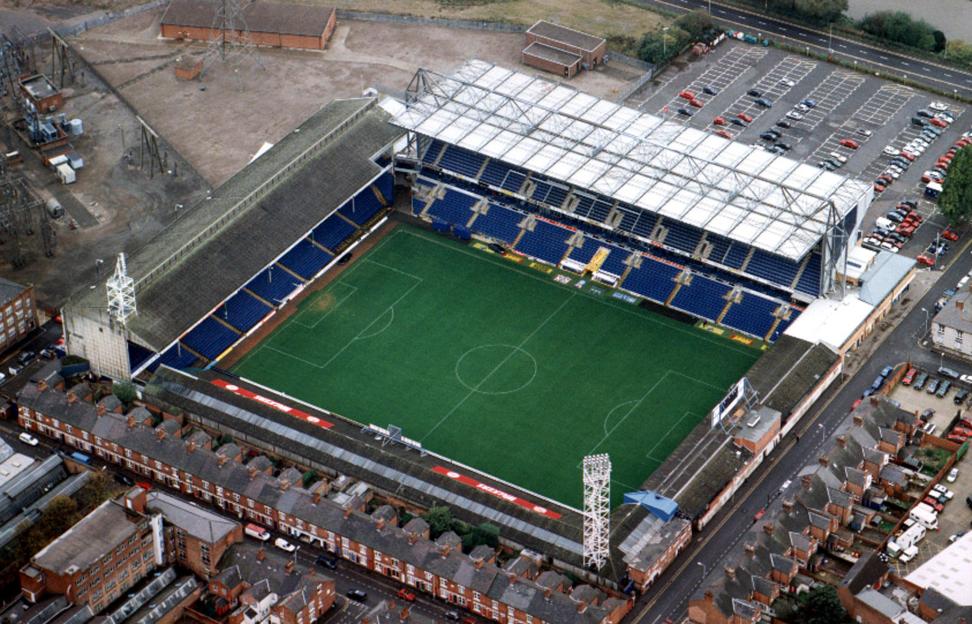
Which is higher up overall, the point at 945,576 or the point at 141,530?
the point at 141,530

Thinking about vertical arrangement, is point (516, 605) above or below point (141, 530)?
below

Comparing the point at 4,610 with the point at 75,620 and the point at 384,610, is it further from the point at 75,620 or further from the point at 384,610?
the point at 384,610

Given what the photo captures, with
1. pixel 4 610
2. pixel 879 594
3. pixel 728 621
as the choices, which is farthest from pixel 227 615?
pixel 879 594

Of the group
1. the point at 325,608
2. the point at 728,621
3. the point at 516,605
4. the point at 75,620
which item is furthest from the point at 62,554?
the point at 728,621

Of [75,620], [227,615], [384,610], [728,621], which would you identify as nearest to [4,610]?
[75,620]

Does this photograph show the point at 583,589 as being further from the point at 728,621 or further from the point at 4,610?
the point at 4,610
